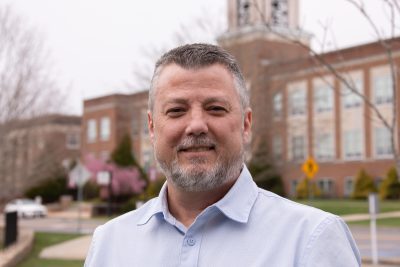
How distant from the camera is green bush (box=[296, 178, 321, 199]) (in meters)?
44.7

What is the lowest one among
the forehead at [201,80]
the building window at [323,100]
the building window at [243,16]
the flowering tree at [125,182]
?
the flowering tree at [125,182]

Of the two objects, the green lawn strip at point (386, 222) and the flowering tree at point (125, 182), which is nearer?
the green lawn strip at point (386, 222)

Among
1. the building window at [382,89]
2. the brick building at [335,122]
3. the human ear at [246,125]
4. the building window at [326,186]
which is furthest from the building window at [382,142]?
the human ear at [246,125]

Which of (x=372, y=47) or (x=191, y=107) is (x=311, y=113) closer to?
(x=372, y=47)

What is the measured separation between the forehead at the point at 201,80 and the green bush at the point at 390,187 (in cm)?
3905

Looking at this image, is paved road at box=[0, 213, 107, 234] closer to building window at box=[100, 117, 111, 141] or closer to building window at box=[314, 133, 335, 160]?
building window at box=[314, 133, 335, 160]

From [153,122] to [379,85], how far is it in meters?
→ 41.1

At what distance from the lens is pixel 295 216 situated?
2312 millimetres

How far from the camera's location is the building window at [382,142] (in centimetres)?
4281

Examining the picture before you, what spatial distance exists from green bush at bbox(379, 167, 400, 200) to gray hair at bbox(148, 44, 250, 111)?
128ft

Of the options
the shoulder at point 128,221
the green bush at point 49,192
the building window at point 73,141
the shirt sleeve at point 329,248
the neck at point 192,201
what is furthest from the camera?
the building window at point 73,141

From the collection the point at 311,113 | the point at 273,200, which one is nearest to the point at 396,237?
the point at 273,200

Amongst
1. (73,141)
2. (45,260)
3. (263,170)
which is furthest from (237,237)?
(73,141)

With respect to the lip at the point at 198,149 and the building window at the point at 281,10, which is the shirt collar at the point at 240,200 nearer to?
the lip at the point at 198,149
